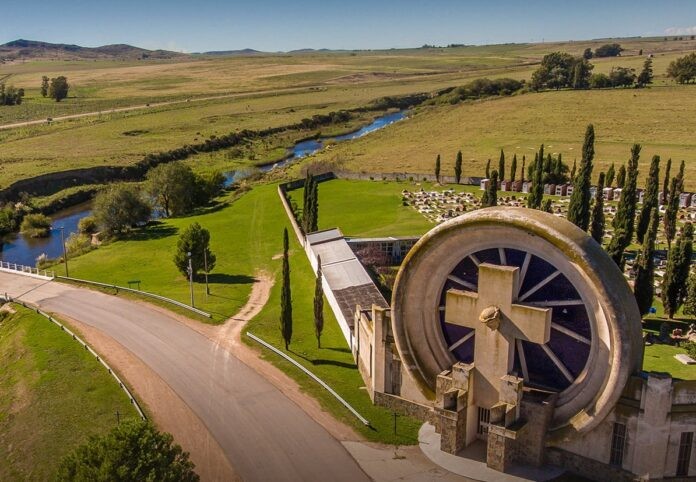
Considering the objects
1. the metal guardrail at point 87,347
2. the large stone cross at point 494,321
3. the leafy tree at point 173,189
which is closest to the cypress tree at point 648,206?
the large stone cross at point 494,321

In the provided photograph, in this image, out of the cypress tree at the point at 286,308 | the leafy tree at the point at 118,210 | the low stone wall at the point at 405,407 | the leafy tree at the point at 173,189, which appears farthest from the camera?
the leafy tree at the point at 173,189

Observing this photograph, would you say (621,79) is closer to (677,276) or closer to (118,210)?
(677,276)

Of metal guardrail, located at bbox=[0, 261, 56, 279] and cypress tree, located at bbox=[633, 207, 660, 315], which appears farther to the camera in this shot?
metal guardrail, located at bbox=[0, 261, 56, 279]

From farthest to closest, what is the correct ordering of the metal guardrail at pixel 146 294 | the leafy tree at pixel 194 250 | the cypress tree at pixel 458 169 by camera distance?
the cypress tree at pixel 458 169
the leafy tree at pixel 194 250
the metal guardrail at pixel 146 294

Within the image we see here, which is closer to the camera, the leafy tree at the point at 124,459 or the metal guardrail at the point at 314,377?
the leafy tree at the point at 124,459

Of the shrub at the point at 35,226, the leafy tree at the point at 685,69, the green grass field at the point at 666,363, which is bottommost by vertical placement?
the shrub at the point at 35,226

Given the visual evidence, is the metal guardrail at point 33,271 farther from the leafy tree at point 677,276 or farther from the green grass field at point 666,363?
the leafy tree at point 677,276

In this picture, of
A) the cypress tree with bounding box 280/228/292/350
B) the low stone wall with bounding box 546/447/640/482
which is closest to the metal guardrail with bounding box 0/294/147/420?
the cypress tree with bounding box 280/228/292/350

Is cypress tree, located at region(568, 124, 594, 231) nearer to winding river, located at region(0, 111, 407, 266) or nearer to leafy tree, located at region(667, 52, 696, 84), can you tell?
winding river, located at region(0, 111, 407, 266)
